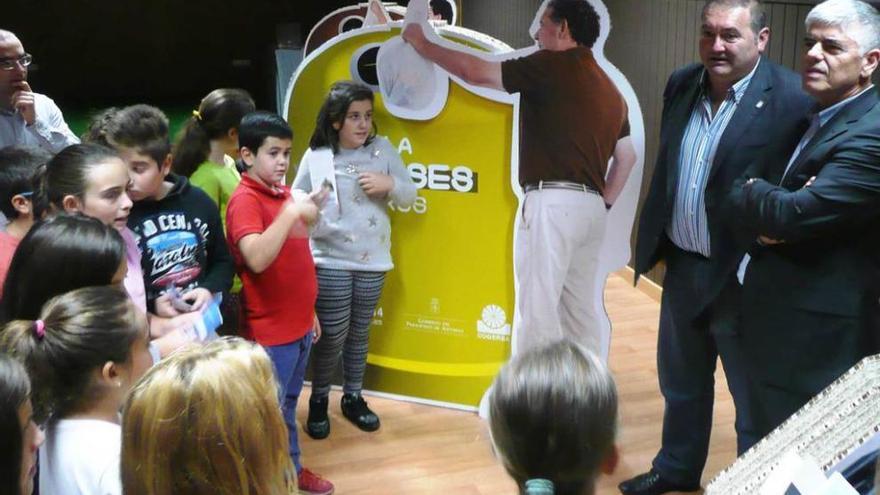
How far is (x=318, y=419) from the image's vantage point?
328cm

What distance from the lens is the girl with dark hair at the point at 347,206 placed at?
3092mm

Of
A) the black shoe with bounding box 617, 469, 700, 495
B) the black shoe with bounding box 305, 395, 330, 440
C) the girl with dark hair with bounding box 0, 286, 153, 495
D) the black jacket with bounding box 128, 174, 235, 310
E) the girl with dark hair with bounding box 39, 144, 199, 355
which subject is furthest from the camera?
the black shoe with bounding box 305, 395, 330, 440

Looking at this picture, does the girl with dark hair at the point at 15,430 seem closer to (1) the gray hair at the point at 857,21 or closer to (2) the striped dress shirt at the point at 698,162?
(2) the striped dress shirt at the point at 698,162

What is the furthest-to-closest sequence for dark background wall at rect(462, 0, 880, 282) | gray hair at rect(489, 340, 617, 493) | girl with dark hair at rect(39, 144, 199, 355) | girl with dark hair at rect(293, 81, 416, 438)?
1. dark background wall at rect(462, 0, 880, 282)
2. girl with dark hair at rect(293, 81, 416, 438)
3. girl with dark hair at rect(39, 144, 199, 355)
4. gray hair at rect(489, 340, 617, 493)

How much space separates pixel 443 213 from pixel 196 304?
1.20m

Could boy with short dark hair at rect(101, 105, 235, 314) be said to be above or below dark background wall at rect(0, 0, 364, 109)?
below

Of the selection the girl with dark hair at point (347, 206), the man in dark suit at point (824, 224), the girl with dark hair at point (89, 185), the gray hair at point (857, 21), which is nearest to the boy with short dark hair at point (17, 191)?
the girl with dark hair at point (89, 185)

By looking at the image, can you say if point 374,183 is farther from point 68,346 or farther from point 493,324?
point 68,346

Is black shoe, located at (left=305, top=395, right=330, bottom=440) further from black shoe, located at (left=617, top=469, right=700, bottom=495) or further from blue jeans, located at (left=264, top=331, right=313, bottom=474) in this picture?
black shoe, located at (left=617, top=469, right=700, bottom=495)

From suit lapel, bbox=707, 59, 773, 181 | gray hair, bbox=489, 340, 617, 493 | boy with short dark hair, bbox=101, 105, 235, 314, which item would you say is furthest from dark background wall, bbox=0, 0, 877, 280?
gray hair, bbox=489, 340, 617, 493

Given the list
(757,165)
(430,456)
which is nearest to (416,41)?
(757,165)

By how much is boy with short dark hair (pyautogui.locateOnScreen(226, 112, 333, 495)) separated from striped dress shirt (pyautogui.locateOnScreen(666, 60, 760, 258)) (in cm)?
119

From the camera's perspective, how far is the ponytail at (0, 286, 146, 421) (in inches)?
58.4

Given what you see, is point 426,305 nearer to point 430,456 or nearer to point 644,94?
point 430,456
